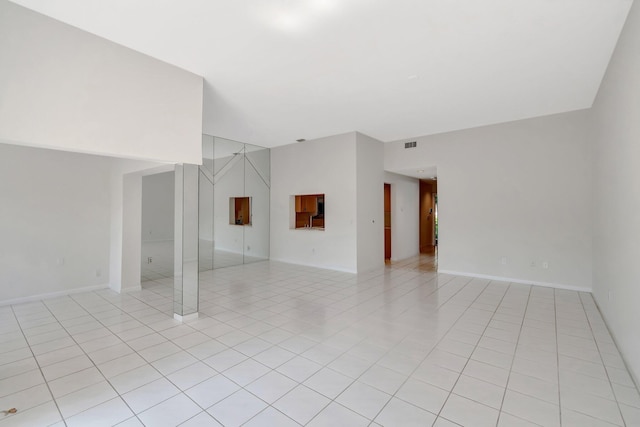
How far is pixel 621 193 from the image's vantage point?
2834 mm

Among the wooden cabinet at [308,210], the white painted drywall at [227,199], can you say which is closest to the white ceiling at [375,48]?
the white painted drywall at [227,199]

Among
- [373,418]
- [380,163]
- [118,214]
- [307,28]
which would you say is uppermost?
[307,28]

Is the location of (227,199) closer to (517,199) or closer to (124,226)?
(124,226)

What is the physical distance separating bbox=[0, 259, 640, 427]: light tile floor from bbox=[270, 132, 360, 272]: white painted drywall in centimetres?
A: 216

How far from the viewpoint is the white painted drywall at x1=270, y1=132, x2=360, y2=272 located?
21.2 ft

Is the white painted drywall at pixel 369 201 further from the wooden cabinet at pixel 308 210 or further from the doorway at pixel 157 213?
the doorway at pixel 157 213

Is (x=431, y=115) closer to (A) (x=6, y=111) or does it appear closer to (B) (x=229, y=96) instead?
(B) (x=229, y=96)

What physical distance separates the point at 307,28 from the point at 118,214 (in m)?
4.32

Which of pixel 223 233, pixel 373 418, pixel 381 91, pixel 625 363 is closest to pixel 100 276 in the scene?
pixel 223 233

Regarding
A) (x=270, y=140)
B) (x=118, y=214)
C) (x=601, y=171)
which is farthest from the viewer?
(x=270, y=140)

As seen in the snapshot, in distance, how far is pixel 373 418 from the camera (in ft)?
6.32

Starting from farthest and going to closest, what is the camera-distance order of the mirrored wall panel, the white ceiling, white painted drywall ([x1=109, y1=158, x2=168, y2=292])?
the mirrored wall panel, white painted drywall ([x1=109, y1=158, x2=168, y2=292]), the white ceiling

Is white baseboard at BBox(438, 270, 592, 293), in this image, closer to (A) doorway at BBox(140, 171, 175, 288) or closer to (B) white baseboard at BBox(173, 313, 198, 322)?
(B) white baseboard at BBox(173, 313, 198, 322)

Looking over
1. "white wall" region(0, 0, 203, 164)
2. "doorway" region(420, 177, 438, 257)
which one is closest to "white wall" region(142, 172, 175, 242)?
"white wall" region(0, 0, 203, 164)
